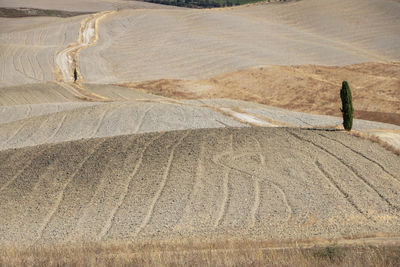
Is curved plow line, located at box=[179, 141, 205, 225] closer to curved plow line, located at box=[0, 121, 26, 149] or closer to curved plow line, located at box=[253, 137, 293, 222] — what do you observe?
curved plow line, located at box=[253, 137, 293, 222]

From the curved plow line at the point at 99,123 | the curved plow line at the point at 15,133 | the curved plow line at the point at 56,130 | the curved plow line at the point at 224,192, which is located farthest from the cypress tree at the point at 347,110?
the curved plow line at the point at 15,133

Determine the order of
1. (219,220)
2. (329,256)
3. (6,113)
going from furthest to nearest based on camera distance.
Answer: (6,113) → (219,220) → (329,256)

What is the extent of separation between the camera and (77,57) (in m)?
91.1

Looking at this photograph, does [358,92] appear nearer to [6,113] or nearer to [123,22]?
[6,113]

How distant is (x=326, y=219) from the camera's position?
20297 millimetres

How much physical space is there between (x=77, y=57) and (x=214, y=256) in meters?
83.0

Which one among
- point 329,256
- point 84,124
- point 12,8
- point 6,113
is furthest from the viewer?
point 12,8

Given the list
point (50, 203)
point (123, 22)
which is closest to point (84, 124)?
point (50, 203)

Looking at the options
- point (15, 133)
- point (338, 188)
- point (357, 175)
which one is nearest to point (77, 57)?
point (15, 133)

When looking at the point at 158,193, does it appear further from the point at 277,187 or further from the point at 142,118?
the point at 142,118

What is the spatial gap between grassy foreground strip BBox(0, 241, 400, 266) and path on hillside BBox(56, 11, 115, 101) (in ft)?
161

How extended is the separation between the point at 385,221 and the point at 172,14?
356 ft

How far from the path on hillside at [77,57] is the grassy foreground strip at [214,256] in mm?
48935

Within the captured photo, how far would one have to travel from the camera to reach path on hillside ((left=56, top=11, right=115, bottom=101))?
66.4 metres
